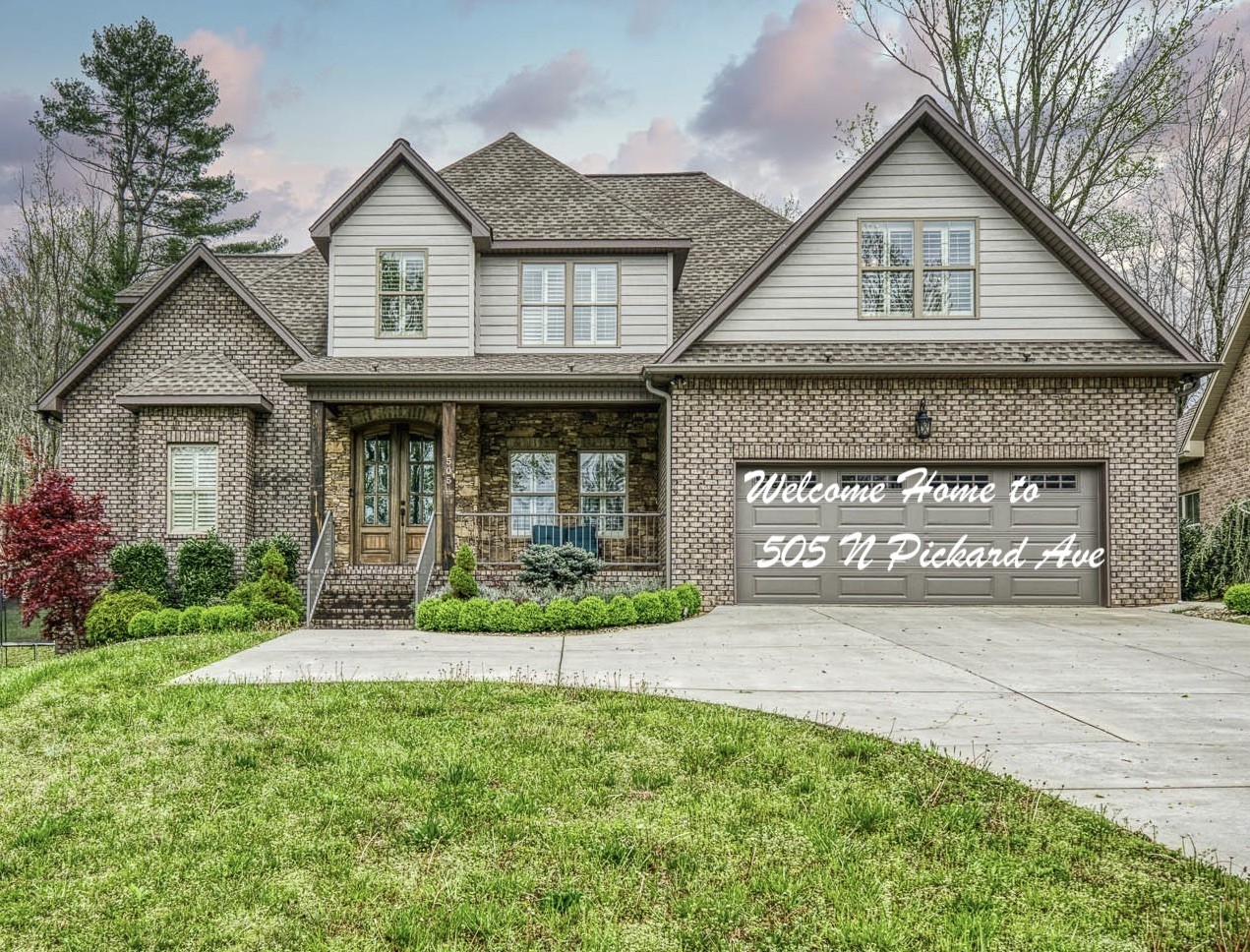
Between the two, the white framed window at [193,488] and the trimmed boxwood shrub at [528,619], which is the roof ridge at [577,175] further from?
the trimmed boxwood shrub at [528,619]

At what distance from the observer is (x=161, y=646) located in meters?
8.73

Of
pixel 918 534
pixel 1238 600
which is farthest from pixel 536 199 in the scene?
pixel 1238 600

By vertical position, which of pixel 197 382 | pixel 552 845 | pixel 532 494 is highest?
pixel 197 382

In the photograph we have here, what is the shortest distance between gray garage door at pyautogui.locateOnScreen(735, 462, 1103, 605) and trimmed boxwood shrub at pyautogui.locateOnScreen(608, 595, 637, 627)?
2542mm

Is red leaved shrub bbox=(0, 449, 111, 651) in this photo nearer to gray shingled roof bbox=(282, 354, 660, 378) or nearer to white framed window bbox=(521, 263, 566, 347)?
gray shingled roof bbox=(282, 354, 660, 378)

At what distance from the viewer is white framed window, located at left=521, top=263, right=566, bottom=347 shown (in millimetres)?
14789

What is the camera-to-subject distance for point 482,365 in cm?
1391

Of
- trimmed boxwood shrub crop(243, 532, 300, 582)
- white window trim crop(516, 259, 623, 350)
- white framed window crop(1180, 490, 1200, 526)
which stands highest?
white window trim crop(516, 259, 623, 350)

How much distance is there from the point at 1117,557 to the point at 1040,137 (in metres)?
13.3

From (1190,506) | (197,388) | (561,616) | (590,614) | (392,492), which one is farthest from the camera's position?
(1190,506)

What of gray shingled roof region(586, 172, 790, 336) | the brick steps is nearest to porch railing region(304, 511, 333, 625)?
the brick steps

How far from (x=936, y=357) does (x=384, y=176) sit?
9.79 metres

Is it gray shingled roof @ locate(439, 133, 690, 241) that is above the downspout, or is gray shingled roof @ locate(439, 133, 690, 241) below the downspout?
above

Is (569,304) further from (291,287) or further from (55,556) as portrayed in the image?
(55,556)
